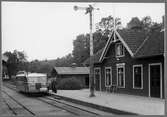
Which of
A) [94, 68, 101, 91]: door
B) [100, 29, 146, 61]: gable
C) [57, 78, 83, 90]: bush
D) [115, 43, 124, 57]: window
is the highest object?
[100, 29, 146, 61]: gable

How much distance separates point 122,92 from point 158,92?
572 centimetres

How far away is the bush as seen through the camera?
38.2 m

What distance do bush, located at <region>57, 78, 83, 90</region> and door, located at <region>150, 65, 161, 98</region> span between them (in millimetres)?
16030

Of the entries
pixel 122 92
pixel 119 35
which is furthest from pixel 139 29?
pixel 122 92

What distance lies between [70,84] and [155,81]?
1751 cm

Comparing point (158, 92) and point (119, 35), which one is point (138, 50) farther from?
point (158, 92)

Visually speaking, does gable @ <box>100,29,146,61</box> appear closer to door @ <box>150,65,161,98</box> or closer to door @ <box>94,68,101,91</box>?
door @ <box>150,65,161,98</box>

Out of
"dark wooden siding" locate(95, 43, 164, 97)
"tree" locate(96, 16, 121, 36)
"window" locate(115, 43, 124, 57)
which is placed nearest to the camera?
"dark wooden siding" locate(95, 43, 164, 97)

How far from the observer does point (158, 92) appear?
2153cm

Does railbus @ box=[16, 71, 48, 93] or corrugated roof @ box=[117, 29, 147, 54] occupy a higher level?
corrugated roof @ box=[117, 29, 147, 54]

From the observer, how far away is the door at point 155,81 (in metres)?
21.5

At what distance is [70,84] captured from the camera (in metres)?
38.6

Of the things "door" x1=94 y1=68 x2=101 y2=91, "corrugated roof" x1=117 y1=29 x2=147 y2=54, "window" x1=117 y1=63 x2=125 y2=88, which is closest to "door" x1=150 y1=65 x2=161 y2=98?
"corrugated roof" x1=117 y1=29 x2=147 y2=54

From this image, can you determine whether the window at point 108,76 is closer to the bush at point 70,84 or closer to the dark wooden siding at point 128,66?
the dark wooden siding at point 128,66
